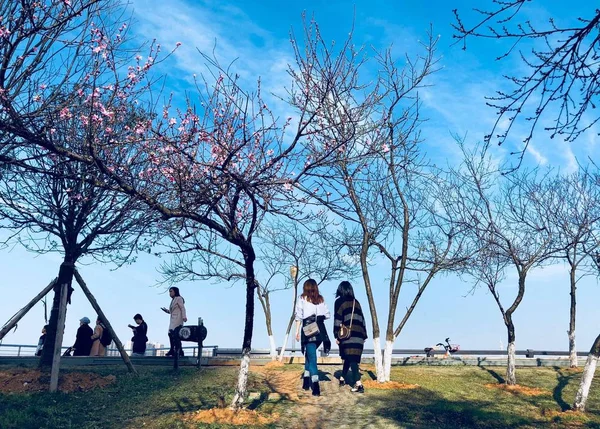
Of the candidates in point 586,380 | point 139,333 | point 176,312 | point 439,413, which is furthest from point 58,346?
point 586,380

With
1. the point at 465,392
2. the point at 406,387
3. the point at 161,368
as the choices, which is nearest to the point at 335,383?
the point at 406,387

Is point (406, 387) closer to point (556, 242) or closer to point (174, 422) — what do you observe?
point (174, 422)

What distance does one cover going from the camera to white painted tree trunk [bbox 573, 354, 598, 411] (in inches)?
439

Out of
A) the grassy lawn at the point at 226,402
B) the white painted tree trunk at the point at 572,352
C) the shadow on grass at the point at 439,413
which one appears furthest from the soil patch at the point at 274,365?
the white painted tree trunk at the point at 572,352

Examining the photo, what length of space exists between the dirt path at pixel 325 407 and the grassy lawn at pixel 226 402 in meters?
0.06

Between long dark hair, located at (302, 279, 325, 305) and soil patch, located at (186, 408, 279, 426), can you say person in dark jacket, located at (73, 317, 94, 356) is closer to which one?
long dark hair, located at (302, 279, 325, 305)

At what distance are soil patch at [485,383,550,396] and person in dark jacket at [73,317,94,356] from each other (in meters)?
10.4

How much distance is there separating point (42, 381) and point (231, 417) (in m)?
4.35

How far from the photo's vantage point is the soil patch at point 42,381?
11.4 metres

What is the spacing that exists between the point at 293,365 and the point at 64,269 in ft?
20.3

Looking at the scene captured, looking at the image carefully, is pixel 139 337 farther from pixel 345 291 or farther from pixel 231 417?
pixel 231 417

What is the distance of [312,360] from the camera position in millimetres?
11734

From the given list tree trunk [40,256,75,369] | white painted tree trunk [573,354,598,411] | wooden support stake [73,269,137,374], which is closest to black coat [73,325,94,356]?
tree trunk [40,256,75,369]

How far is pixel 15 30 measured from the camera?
871cm
